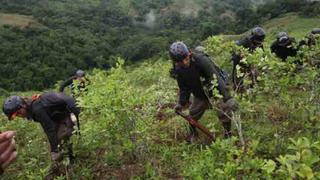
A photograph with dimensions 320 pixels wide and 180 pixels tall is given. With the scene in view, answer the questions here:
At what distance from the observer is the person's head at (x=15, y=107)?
Result: 7.70 metres

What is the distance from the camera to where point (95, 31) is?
376ft

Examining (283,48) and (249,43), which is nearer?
(249,43)

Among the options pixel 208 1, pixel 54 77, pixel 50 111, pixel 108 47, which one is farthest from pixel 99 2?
pixel 50 111

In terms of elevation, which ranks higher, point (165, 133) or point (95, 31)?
point (165, 133)

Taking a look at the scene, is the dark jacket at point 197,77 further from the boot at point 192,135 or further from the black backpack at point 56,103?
the black backpack at point 56,103

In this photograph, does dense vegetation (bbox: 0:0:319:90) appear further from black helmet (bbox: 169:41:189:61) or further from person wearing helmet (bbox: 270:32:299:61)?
black helmet (bbox: 169:41:189:61)

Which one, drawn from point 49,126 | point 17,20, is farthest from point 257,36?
point 17,20

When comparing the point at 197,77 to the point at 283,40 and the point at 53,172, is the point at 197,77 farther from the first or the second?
the point at 283,40

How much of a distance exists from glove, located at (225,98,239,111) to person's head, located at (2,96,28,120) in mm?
3237

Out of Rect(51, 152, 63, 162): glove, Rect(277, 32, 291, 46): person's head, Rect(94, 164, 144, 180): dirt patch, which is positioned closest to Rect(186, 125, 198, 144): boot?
Rect(94, 164, 144, 180): dirt patch

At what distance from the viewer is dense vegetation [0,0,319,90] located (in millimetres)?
72125

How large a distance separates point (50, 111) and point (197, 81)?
2.48 metres

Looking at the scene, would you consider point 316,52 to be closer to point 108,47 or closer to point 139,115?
point 139,115

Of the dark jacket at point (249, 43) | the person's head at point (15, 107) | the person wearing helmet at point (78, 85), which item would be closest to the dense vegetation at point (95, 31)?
the dark jacket at point (249, 43)
